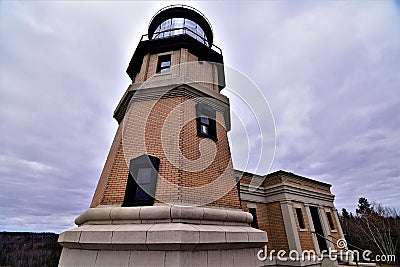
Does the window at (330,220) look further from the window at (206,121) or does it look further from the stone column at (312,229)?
the window at (206,121)

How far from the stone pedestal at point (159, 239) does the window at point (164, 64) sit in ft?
21.6

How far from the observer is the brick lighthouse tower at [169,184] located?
490 cm

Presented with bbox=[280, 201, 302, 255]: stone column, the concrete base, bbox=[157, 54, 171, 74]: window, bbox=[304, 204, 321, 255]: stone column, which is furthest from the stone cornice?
bbox=[304, 204, 321, 255]: stone column

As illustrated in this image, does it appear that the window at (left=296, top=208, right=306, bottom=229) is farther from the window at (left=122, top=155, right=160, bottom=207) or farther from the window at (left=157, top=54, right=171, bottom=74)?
the window at (left=157, top=54, right=171, bottom=74)

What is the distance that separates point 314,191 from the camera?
1638 cm

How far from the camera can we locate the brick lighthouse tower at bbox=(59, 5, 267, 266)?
193 inches

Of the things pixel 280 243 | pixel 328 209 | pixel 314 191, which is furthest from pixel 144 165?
pixel 328 209

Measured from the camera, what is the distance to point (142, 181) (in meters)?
6.61

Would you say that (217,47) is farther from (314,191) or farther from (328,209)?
(328,209)

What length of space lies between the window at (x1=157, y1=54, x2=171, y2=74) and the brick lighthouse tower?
62 millimetres

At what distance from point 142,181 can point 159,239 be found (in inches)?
90.8

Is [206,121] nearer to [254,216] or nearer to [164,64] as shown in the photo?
[164,64]

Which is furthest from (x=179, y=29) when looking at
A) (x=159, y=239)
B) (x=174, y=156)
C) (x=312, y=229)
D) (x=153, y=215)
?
(x=312, y=229)

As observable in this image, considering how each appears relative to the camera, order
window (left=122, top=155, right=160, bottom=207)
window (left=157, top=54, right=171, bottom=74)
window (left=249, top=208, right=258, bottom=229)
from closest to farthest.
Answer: window (left=122, top=155, right=160, bottom=207) < window (left=157, top=54, right=171, bottom=74) < window (left=249, top=208, right=258, bottom=229)
